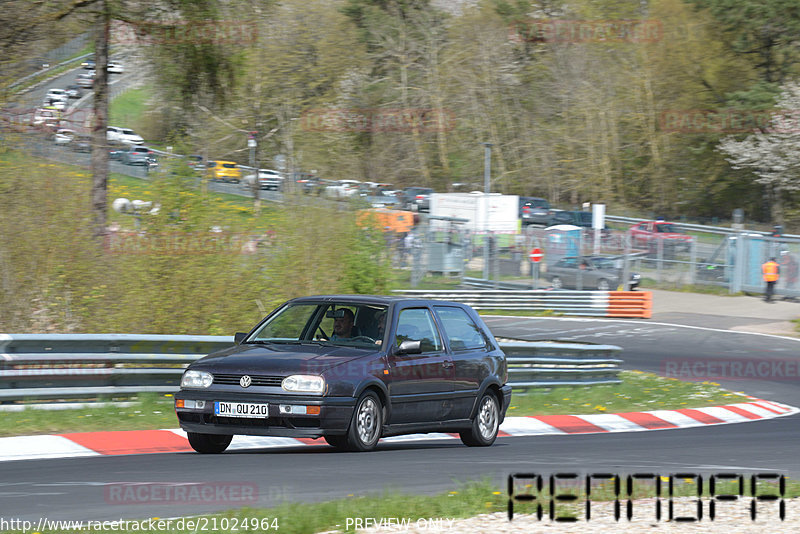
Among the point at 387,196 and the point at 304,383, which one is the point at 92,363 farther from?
the point at 387,196

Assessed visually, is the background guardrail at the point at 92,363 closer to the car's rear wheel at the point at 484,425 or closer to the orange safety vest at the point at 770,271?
the car's rear wheel at the point at 484,425

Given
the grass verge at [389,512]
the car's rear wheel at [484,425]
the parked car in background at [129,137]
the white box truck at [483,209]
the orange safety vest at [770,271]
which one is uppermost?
the parked car in background at [129,137]

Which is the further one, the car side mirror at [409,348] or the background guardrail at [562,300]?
the background guardrail at [562,300]

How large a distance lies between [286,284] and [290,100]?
128ft

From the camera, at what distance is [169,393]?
41.4ft

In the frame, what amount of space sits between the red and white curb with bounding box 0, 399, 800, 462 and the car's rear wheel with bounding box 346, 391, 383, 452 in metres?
1.13

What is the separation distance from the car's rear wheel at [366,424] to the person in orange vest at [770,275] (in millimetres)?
29466

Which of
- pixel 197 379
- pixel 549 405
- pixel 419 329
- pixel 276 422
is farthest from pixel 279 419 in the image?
pixel 549 405

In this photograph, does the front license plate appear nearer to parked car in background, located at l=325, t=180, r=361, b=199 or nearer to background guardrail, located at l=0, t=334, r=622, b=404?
background guardrail, located at l=0, t=334, r=622, b=404

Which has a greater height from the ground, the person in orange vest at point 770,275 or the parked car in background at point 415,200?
the parked car in background at point 415,200

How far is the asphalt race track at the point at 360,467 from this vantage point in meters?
6.86

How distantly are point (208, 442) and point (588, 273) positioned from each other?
100ft

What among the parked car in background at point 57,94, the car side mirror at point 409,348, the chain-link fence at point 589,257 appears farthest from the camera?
the chain-link fence at point 589,257

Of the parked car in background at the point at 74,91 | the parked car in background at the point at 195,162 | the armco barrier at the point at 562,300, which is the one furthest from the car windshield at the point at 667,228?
the parked car in background at the point at 195,162
